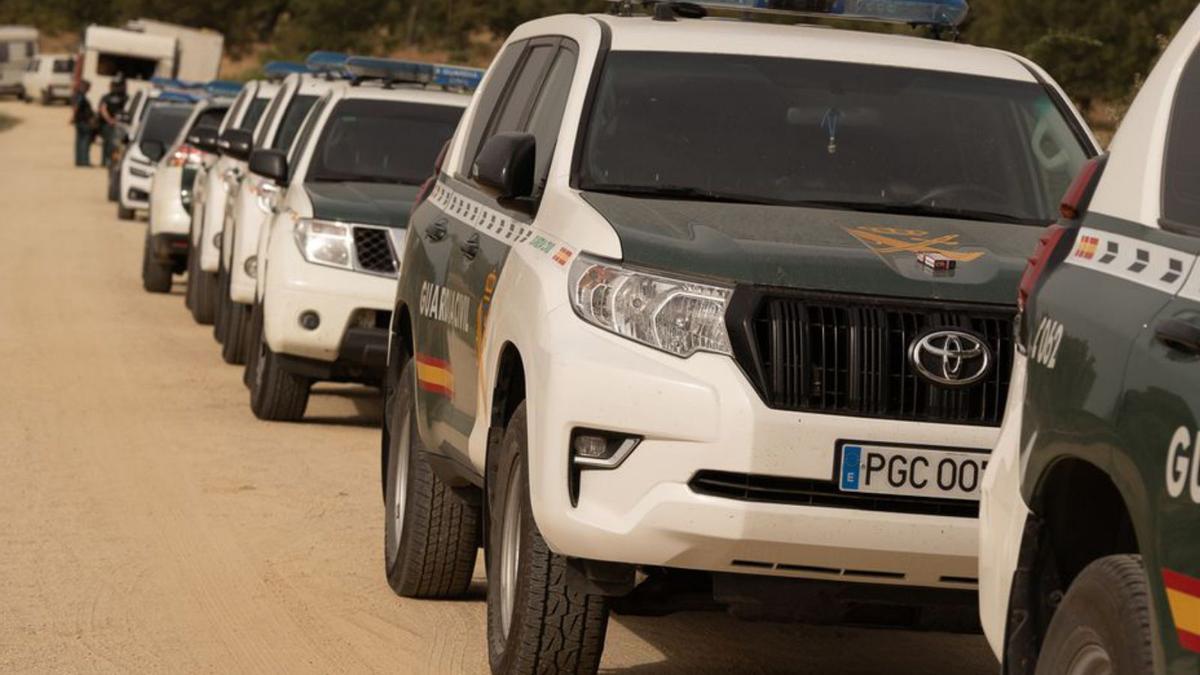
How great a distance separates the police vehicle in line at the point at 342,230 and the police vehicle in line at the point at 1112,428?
8138 millimetres

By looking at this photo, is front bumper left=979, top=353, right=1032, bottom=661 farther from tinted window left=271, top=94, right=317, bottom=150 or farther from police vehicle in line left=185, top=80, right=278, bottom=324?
tinted window left=271, top=94, right=317, bottom=150

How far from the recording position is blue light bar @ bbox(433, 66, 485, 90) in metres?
14.4

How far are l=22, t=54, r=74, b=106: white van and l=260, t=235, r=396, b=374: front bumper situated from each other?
2881 inches

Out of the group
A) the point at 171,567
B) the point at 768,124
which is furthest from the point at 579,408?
the point at 171,567

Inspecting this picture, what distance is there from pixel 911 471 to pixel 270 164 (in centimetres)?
820

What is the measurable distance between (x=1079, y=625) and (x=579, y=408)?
78.0 inches

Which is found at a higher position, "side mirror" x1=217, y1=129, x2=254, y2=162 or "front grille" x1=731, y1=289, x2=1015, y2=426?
"front grille" x1=731, y1=289, x2=1015, y2=426

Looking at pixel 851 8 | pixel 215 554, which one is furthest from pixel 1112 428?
pixel 215 554

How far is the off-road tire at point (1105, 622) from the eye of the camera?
3852 mm

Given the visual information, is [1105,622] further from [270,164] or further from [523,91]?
[270,164]

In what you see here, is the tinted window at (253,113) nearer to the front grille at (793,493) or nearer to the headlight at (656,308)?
the headlight at (656,308)

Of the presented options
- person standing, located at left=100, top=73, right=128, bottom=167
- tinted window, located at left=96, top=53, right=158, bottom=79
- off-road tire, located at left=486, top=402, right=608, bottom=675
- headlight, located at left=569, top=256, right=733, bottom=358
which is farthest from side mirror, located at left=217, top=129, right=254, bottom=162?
tinted window, located at left=96, top=53, right=158, bottom=79

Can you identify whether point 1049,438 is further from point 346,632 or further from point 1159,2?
point 1159,2

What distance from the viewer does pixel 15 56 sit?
89.0 metres
